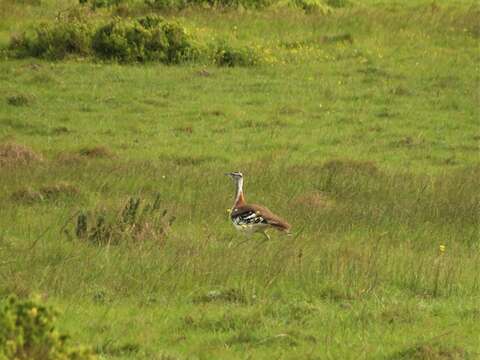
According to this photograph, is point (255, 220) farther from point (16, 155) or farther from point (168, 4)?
point (168, 4)

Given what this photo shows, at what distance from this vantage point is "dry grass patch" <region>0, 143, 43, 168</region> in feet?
56.1

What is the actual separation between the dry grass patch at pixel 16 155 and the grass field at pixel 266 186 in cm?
5

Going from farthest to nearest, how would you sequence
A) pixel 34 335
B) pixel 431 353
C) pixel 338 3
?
1. pixel 338 3
2. pixel 431 353
3. pixel 34 335

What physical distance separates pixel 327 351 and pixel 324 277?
84.3 inches

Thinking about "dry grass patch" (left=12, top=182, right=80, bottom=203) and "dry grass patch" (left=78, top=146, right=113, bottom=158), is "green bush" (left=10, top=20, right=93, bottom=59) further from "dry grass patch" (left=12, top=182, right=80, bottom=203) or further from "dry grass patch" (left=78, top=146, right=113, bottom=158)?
"dry grass patch" (left=12, top=182, right=80, bottom=203)

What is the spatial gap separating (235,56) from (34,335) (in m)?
20.0

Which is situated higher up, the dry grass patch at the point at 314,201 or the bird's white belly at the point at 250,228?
the bird's white belly at the point at 250,228

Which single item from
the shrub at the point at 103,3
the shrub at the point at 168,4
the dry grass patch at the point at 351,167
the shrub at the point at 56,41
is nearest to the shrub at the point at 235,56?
the shrub at the point at 56,41

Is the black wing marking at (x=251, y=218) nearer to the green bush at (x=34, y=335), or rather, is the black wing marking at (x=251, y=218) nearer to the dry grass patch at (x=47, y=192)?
the dry grass patch at (x=47, y=192)

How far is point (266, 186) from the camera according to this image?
16094 millimetres

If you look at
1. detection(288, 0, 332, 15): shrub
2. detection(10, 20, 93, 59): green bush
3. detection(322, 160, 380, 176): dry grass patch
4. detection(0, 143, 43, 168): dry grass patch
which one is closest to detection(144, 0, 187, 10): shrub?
detection(288, 0, 332, 15): shrub

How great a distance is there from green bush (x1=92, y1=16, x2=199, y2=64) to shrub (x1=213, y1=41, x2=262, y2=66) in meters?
0.50

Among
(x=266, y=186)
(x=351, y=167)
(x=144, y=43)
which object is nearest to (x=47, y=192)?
(x=266, y=186)

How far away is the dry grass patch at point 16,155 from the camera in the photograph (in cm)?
1711
